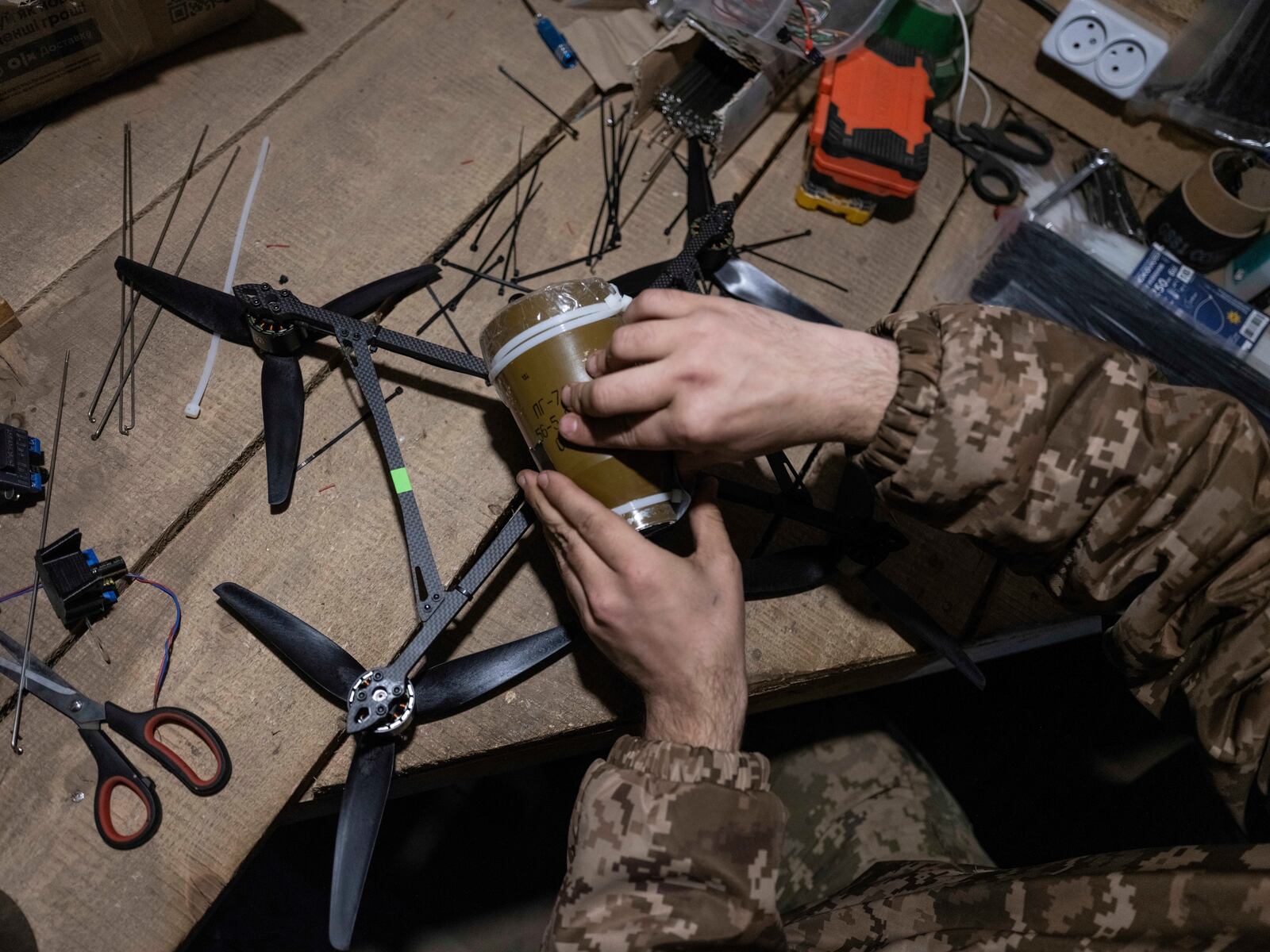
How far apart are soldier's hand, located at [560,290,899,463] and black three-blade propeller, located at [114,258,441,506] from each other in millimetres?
433

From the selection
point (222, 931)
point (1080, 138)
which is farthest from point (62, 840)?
point (1080, 138)

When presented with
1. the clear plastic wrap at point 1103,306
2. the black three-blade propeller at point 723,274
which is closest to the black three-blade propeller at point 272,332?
the black three-blade propeller at point 723,274

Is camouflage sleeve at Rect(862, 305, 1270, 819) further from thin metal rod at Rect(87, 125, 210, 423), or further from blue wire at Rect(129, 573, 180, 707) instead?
thin metal rod at Rect(87, 125, 210, 423)

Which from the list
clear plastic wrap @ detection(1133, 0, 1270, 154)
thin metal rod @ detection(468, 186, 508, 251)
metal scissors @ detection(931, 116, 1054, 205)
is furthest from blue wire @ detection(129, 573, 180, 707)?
clear plastic wrap @ detection(1133, 0, 1270, 154)

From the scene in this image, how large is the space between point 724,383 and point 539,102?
0.83m

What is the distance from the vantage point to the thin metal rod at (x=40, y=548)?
967 mm

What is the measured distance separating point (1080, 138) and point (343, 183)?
132 cm

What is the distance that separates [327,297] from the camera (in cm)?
123

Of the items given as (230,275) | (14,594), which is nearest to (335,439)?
(230,275)

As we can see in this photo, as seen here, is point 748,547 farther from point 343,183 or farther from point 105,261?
point 105,261

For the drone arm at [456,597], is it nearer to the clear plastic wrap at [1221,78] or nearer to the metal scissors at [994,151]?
the metal scissors at [994,151]

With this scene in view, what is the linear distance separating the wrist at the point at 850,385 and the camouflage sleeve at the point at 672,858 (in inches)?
13.9

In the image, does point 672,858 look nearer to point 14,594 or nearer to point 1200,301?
point 14,594

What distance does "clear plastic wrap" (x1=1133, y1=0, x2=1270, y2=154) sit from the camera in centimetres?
142
